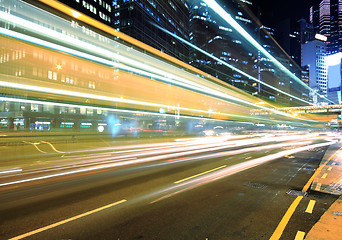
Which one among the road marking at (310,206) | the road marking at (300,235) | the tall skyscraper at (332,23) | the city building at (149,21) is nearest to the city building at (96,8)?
the city building at (149,21)

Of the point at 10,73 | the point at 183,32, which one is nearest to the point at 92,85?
the point at 10,73

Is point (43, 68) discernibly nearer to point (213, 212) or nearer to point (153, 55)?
point (153, 55)

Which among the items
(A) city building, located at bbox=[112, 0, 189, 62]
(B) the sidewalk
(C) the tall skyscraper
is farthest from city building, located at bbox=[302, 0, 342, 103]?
(B) the sidewalk

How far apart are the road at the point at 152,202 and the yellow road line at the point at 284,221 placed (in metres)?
0.06

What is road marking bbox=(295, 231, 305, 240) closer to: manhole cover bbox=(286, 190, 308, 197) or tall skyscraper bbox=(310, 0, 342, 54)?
manhole cover bbox=(286, 190, 308, 197)

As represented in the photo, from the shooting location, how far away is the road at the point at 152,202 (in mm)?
3662

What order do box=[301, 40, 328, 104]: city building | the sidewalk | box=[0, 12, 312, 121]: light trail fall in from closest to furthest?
1. the sidewalk
2. box=[0, 12, 312, 121]: light trail
3. box=[301, 40, 328, 104]: city building

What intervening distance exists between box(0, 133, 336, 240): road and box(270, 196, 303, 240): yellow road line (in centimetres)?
6

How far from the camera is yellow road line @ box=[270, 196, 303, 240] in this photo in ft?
11.4

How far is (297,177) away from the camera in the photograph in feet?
25.3

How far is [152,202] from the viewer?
16.4 feet

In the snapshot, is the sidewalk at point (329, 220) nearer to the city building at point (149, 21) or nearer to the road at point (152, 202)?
the road at point (152, 202)

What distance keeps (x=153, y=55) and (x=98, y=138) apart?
9.37 metres

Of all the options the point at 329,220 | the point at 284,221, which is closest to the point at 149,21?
the point at 284,221
